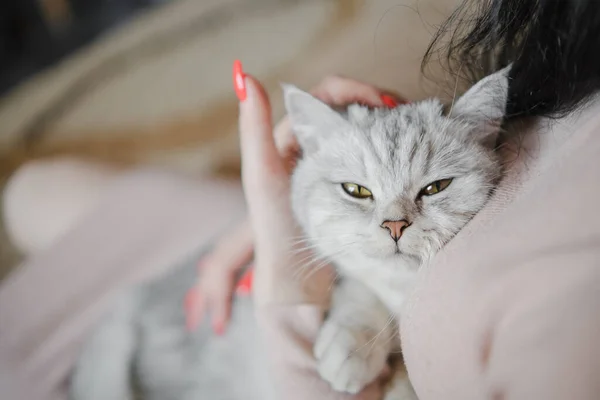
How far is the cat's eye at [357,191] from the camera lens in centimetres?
59

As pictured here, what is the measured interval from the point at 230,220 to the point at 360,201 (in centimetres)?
50

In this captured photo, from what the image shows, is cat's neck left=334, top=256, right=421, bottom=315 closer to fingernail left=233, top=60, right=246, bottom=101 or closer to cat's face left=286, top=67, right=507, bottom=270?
cat's face left=286, top=67, right=507, bottom=270

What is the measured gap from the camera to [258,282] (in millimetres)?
683

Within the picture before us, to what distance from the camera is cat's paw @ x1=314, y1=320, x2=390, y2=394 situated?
0.60m

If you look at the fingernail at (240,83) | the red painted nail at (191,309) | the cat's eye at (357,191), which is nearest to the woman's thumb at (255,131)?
the fingernail at (240,83)

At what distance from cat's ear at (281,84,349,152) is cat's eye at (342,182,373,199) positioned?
0.07 meters

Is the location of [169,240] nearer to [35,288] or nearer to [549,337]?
[35,288]

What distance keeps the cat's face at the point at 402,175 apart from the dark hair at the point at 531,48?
25mm

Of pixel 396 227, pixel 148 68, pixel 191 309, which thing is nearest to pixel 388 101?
pixel 396 227

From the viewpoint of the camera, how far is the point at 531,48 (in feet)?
1.62

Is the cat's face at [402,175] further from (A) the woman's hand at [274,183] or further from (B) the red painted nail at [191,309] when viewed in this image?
(B) the red painted nail at [191,309]

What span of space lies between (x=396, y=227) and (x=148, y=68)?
4.28ft

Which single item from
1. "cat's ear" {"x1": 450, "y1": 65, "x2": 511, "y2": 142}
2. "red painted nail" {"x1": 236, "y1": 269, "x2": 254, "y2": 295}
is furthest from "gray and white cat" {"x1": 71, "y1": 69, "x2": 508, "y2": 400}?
"red painted nail" {"x1": 236, "y1": 269, "x2": 254, "y2": 295}

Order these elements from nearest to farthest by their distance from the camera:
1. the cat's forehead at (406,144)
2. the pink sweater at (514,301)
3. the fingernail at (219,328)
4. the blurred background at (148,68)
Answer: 1. the pink sweater at (514,301)
2. the cat's forehead at (406,144)
3. the fingernail at (219,328)
4. the blurred background at (148,68)
